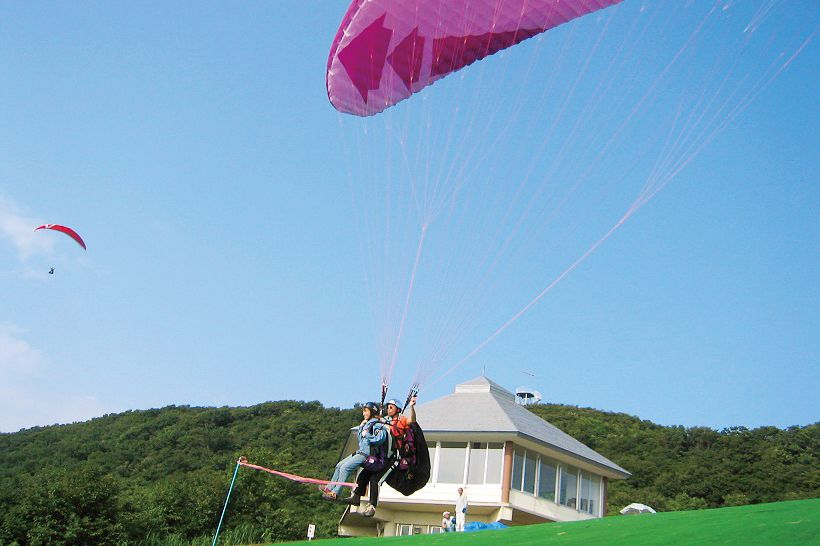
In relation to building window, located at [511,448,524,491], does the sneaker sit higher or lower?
lower

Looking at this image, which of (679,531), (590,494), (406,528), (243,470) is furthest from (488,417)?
(679,531)

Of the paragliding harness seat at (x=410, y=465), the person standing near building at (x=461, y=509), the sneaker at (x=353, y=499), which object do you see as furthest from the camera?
the person standing near building at (x=461, y=509)

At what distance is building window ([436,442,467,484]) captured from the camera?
23.4 metres

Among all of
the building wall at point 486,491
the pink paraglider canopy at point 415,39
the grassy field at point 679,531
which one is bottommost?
the grassy field at point 679,531

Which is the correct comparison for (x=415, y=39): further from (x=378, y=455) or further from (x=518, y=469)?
(x=518, y=469)

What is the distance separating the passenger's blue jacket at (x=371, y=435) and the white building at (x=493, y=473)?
43.7 feet

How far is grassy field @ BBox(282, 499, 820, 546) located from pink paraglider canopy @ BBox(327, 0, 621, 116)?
634 centimetres

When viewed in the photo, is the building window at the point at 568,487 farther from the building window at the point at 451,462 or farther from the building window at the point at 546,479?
the building window at the point at 451,462

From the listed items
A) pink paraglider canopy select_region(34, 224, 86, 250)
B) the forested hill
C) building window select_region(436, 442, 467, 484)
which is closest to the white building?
building window select_region(436, 442, 467, 484)

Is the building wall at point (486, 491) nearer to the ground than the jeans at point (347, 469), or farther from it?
farther from it

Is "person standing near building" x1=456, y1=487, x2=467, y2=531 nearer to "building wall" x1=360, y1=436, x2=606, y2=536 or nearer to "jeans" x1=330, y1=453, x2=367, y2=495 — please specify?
"building wall" x1=360, y1=436, x2=606, y2=536

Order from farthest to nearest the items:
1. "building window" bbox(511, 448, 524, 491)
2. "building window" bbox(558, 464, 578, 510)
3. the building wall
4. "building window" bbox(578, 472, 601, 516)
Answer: "building window" bbox(578, 472, 601, 516), "building window" bbox(558, 464, 578, 510), "building window" bbox(511, 448, 524, 491), the building wall

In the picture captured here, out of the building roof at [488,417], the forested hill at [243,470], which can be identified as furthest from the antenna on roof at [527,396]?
the building roof at [488,417]

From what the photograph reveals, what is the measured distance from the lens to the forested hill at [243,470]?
23.2 metres
